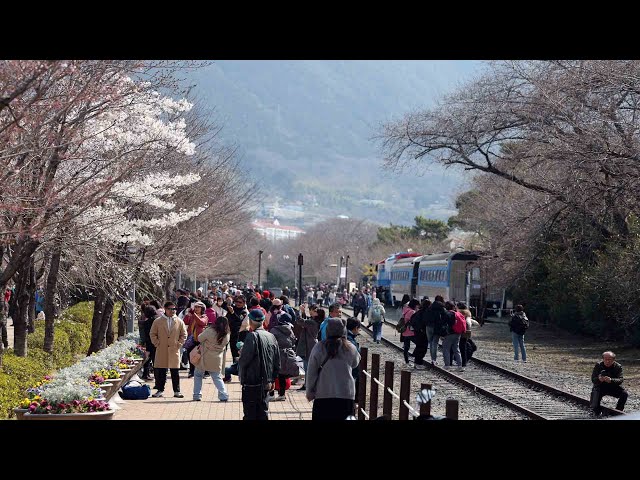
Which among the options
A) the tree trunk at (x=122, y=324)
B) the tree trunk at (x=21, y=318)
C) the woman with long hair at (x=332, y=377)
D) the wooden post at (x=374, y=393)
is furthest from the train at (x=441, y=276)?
the woman with long hair at (x=332, y=377)

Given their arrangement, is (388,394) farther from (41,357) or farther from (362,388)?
(41,357)

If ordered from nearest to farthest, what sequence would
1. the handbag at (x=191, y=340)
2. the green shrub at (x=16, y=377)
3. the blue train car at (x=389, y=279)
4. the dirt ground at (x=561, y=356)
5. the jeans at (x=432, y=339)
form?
1. the green shrub at (x=16, y=377)
2. the handbag at (x=191, y=340)
3. the dirt ground at (x=561, y=356)
4. the jeans at (x=432, y=339)
5. the blue train car at (x=389, y=279)

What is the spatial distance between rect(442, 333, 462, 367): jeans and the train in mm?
19816

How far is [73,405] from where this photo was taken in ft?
41.5

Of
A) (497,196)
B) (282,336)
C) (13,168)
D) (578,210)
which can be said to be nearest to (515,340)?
(578,210)

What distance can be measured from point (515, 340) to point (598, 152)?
6.89 metres

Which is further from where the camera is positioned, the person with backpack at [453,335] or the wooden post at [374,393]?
the person with backpack at [453,335]

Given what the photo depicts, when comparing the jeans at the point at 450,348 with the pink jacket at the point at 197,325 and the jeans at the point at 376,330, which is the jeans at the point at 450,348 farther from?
the jeans at the point at 376,330

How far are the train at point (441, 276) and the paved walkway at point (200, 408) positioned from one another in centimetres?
2774

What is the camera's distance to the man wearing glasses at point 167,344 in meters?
18.6

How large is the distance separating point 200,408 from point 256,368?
16.8 ft

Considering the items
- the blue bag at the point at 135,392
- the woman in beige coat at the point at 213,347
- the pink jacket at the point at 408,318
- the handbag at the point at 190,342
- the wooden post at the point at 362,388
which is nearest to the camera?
the wooden post at the point at 362,388
